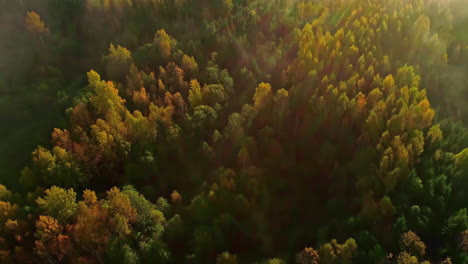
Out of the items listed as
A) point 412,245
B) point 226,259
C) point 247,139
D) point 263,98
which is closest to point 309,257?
point 226,259

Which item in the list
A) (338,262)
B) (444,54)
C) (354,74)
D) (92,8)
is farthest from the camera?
(92,8)

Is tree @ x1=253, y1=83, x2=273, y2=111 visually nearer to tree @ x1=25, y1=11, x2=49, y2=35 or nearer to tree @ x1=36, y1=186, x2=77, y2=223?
tree @ x1=36, y1=186, x2=77, y2=223

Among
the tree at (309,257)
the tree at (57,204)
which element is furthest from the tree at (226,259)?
the tree at (57,204)

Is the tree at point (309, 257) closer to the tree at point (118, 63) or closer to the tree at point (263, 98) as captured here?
the tree at point (263, 98)

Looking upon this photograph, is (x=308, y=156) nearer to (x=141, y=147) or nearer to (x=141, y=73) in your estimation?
(x=141, y=147)

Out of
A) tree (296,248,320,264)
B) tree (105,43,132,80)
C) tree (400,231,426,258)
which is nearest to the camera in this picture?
tree (400,231,426,258)

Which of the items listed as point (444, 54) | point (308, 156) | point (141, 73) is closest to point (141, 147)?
point (141, 73)

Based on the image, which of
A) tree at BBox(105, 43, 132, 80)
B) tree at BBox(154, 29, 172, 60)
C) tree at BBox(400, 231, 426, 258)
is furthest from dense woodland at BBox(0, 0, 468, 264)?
tree at BBox(154, 29, 172, 60)

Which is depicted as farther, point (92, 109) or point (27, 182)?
point (92, 109)

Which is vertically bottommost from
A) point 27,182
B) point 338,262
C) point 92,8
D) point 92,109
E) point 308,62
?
point 338,262
